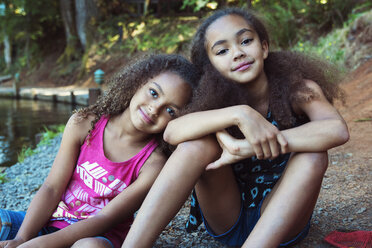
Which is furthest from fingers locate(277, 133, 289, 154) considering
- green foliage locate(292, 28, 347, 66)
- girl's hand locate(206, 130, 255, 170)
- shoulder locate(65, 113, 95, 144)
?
green foliage locate(292, 28, 347, 66)

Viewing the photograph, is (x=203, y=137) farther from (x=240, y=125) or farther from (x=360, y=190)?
(x=360, y=190)

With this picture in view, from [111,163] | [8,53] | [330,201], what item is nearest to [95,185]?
[111,163]

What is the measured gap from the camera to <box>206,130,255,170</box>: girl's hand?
1.64m

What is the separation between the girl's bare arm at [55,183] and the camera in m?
1.90

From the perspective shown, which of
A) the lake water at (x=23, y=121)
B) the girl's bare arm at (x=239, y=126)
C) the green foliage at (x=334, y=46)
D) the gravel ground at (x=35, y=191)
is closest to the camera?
the girl's bare arm at (x=239, y=126)

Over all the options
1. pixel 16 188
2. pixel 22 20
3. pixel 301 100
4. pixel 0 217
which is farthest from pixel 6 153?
pixel 22 20

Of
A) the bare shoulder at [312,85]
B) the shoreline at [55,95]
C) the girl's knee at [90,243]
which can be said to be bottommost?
the shoreline at [55,95]

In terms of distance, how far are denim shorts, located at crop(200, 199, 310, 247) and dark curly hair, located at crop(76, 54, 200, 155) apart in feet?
1.69

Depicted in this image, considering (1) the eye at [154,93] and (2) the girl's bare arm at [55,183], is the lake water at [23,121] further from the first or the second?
(1) the eye at [154,93]

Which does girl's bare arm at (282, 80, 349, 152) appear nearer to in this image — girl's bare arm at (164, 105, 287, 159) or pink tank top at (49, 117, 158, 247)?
girl's bare arm at (164, 105, 287, 159)

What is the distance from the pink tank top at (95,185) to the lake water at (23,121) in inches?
136

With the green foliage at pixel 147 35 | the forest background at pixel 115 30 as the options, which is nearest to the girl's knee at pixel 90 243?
the forest background at pixel 115 30

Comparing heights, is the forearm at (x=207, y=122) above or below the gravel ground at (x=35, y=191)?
above

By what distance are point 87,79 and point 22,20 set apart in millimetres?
6525
